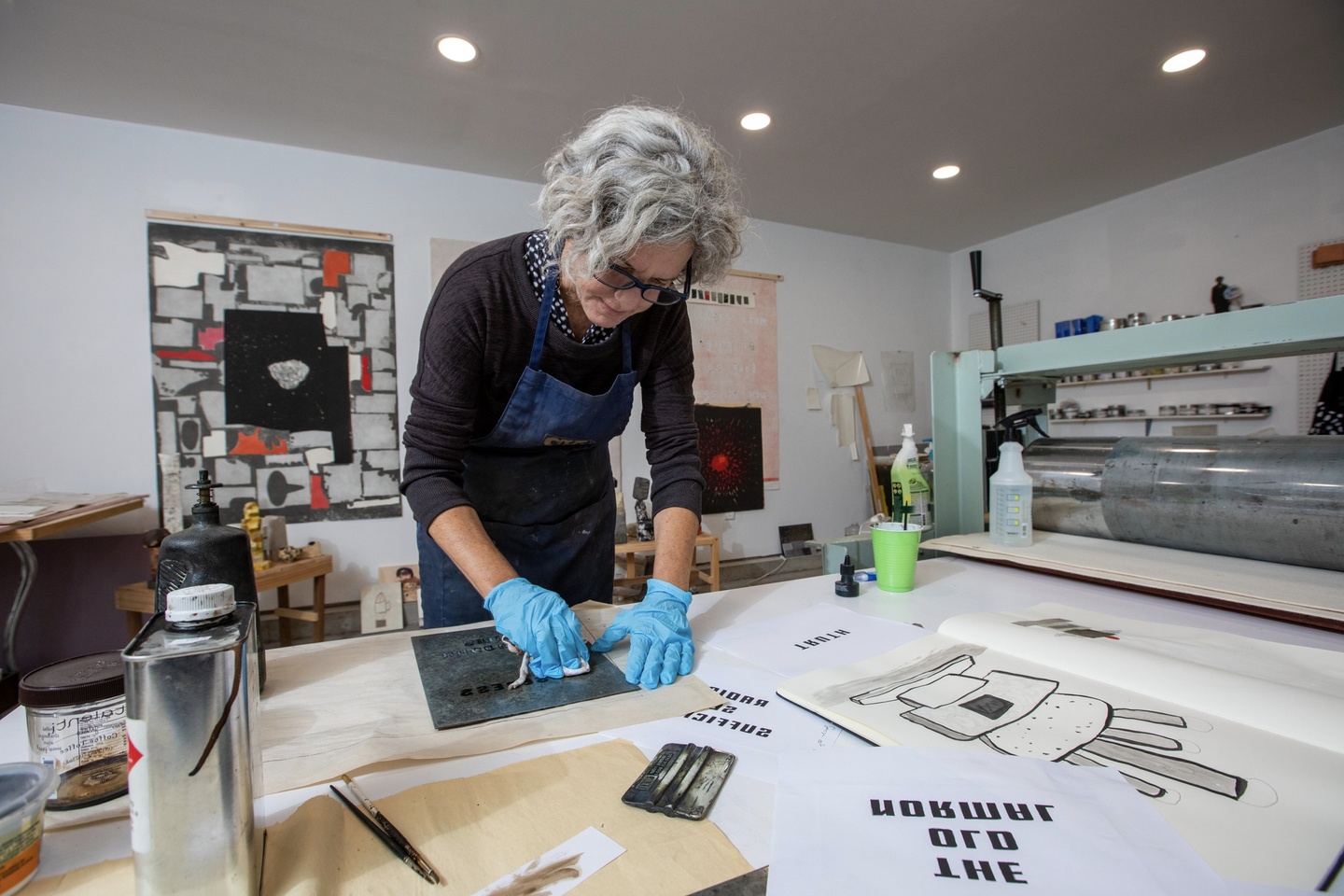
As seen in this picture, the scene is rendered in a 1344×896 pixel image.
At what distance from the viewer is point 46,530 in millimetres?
1864

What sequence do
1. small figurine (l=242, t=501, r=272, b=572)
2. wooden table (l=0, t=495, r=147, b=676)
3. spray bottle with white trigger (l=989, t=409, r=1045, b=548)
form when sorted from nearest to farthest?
spray bottle with white trigger (l=989, t=409, r=1045, b=548), wooden table (l=0, t=495, r=147, b=676), small figurine (l=242, t=501, r=272, b=572)

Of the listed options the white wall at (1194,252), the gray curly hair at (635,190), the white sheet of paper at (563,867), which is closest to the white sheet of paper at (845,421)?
the white wall at (1194,252)

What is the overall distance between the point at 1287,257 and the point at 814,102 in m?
2.76

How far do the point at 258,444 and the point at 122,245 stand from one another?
3.42 ft

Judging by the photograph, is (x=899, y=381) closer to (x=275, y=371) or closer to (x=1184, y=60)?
(x=1184, y=60)

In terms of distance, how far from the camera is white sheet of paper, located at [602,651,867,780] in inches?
24.1

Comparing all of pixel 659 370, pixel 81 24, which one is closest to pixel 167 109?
pixel 81 24

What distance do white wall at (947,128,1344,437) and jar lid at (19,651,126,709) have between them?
4.40m

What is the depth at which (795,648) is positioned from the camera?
Answer: 2.95ft

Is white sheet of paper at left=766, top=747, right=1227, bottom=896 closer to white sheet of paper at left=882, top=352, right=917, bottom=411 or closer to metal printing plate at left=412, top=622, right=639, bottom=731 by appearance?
metal printing plate at left=412, top=622, right=639, bottom=731

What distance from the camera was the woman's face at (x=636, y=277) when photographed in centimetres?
97

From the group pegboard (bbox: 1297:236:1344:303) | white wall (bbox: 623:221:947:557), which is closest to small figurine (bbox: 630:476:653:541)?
white wall (bbox: 623:221:947:557)

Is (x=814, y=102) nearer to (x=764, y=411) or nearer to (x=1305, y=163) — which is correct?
(x=764, y=411)

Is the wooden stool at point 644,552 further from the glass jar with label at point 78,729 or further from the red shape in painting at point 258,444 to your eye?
the glass jar with label at point 78,729
